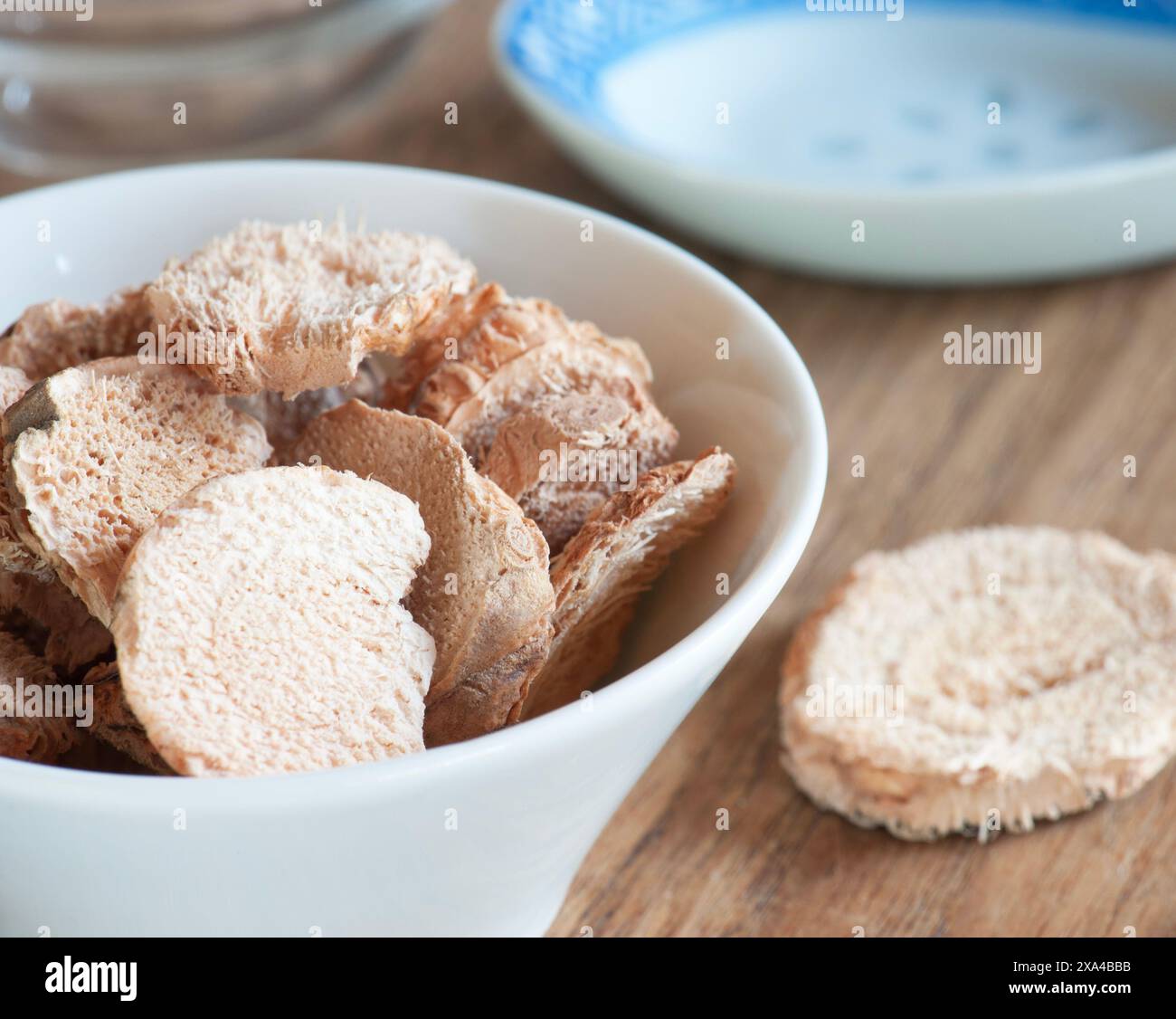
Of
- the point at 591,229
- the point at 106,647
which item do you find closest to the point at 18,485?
the point at 106,647

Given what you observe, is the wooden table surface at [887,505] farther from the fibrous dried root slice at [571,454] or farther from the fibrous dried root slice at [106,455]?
the fibrous dried root slice at [106,455]

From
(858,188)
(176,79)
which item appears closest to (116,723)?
(858,188)

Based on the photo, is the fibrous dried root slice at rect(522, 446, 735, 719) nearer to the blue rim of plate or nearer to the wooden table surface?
the wooden table surface

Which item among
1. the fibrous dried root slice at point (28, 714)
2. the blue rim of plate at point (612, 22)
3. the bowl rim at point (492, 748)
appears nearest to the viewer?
the bowl rim at point (492, 748)

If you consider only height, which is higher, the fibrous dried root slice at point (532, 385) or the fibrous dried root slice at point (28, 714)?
the fibrous dried root slice at point (532, 385)

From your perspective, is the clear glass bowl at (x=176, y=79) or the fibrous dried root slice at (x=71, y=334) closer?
the fibrous dried root slice at (x=71, y=334)

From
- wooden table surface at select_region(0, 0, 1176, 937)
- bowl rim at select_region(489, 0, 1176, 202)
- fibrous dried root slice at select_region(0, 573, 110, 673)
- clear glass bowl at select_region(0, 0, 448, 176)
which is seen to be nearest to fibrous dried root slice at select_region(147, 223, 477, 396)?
fibrous dried root slice at select_region(0, 573, 110, 673)

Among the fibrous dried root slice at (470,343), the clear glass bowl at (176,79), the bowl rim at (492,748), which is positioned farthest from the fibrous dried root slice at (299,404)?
the clear glass bowl at (176,79)

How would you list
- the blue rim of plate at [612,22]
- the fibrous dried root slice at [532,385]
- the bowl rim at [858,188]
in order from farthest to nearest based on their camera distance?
the blue rim of plate at [612,22], the bowl rim at [858,188], the fibrous dried root slice at [532,385]
